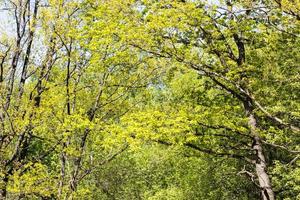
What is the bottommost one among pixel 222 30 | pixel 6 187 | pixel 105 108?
pixel 6 187

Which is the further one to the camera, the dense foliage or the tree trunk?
the tree trunk

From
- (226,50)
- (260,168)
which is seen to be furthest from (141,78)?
(260,168)

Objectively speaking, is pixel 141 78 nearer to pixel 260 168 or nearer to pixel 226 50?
pixel 226 50

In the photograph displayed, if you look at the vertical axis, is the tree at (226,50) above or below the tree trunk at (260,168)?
above

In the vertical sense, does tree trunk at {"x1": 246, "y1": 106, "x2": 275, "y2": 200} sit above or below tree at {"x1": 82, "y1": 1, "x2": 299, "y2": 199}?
below

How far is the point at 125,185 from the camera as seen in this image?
31281 millimetres

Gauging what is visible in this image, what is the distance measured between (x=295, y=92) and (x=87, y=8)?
832cm

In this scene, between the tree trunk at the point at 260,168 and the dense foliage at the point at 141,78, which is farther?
the tree trunk at the point at 260,168

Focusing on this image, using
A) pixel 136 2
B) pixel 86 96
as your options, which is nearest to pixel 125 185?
Answer: pixel 86 96

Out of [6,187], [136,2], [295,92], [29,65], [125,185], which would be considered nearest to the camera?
[6,187]

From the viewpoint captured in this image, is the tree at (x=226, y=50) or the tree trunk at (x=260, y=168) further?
the tree trunk at (x=260, y=168)

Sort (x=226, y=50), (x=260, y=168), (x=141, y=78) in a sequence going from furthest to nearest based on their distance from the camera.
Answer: (x=141, y=78) → (x=226, y=50) → (x=260, y=168)

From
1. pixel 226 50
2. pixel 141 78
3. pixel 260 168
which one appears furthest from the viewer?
pixel 141 78

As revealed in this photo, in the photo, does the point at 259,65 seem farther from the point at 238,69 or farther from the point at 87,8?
the point at 87,8
